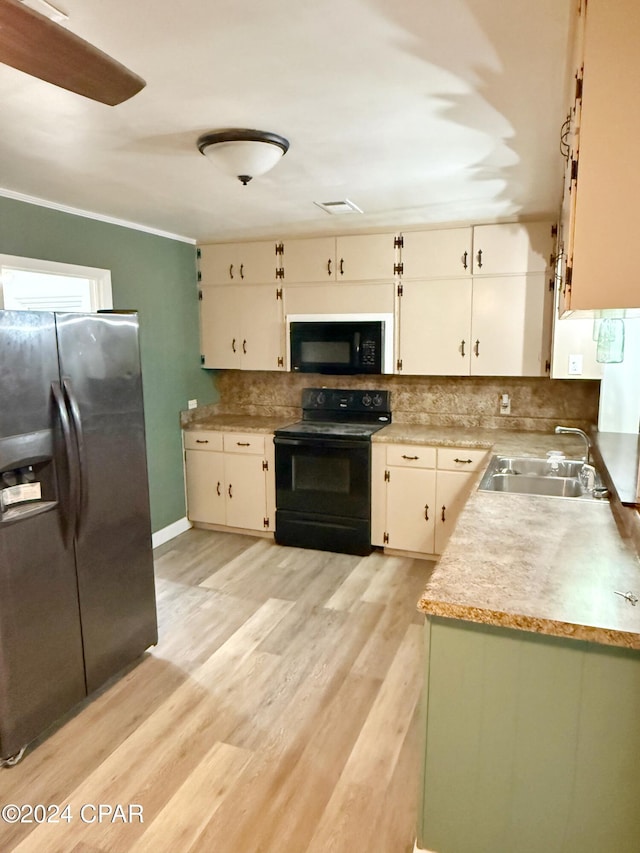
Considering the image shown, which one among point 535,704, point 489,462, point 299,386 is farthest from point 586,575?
point 299,386

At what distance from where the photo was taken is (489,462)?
305 cm

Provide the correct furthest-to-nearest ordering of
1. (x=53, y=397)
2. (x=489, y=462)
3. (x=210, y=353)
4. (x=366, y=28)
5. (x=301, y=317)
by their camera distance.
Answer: (x=210, y=353)
(x=301, y=317)
(x=489, y=462)
(x=53, y=397)
(x=366, y=28)

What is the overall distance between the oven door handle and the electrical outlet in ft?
4.61

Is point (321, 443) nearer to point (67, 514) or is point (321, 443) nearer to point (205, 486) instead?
point (205, 486)

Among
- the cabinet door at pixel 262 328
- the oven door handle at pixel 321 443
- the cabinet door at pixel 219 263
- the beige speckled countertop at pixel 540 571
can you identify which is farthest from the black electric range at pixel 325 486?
the beige speckled countertop at pixel 540 571

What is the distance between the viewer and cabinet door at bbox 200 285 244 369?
4.46m

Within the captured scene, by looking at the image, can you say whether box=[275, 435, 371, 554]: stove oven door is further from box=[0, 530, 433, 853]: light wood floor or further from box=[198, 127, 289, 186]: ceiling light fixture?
box=[198, 127, 289, 186]: ceiling light fixture

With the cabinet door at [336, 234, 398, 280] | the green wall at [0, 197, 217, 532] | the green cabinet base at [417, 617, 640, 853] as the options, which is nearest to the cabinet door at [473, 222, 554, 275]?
the cabinet door at [336, 234, 398, 280]

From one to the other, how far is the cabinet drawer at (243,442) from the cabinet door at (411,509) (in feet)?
3.40

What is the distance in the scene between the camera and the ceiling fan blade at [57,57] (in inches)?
42.5

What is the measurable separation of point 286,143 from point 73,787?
2.56 meters

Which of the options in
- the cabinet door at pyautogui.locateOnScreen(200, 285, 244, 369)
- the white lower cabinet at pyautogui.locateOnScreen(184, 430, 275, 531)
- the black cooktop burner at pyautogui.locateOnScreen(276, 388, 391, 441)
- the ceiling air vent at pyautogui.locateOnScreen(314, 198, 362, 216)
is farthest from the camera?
the cabinet door at pyautogui.locateOnScreen(200, 285, 244, 369)

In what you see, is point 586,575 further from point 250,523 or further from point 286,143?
point 250,523

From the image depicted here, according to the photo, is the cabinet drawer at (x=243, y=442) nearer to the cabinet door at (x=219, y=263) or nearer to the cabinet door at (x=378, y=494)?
the cabinet door at (x=378, y=494)
